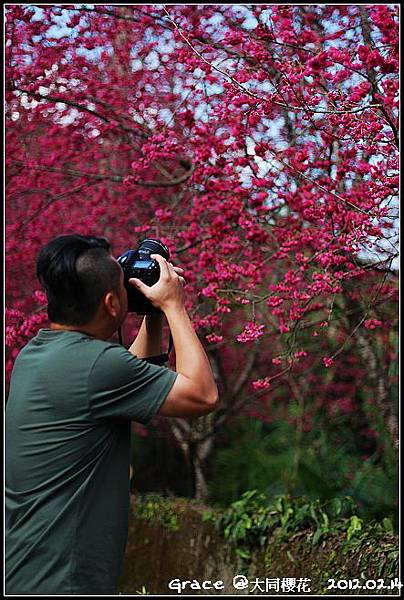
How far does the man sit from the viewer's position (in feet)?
5.71

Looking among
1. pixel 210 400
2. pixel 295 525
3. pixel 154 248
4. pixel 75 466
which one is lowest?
pixel 295 525

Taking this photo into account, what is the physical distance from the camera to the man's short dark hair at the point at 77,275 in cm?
179

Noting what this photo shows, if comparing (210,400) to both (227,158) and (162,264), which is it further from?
(227,158)

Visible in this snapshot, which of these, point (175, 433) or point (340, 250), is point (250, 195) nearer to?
point (340, 250)

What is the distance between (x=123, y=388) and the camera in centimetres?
175

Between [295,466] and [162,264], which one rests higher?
[162,264]

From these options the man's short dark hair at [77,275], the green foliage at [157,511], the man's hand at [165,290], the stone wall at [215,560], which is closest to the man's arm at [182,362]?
the man's hand at [165,290]

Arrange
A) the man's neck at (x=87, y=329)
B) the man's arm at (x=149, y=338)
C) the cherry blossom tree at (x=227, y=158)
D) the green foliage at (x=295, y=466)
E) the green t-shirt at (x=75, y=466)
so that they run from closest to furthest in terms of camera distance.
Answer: the green t-shirt at (x=75, y=466) → the man's neck at (x=87, y=329) → the man's arm at (x=149, y=338) → the cherry blossom tree at (x=227, y=158) → the green foliage at (x=295, y=466)

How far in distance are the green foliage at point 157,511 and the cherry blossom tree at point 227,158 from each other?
678 millimetres

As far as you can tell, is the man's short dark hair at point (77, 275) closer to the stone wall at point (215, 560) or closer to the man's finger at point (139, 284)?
the man's finger at point (139, 284)

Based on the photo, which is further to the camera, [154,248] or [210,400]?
[154,248]

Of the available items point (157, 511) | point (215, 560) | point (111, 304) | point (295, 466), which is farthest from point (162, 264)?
point (295, 466)

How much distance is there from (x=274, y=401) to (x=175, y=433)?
3.77 feet

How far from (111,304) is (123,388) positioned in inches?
8.1
